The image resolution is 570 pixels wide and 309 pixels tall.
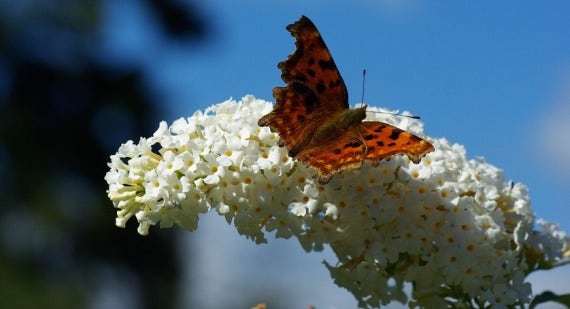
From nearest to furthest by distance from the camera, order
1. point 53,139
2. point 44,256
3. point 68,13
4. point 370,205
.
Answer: point 370,205
point 44,256
point 53,139
point 68,13

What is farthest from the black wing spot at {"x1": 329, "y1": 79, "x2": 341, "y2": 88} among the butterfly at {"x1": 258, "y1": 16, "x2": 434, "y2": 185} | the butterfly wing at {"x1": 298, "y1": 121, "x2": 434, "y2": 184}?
the butterfly wing at {"x1": 298, "y1": 121, "x2": 434, "y2": 184}

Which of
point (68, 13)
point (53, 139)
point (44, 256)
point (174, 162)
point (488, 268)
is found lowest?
point (488, 268)

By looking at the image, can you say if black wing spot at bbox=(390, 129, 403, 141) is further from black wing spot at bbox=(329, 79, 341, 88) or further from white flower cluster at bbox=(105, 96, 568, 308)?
black wing spot at bbox=(329, 79, 341, 88)

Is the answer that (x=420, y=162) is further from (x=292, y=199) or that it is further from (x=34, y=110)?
(x=34, y=110)

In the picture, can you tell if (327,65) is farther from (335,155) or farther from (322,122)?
(335,155)

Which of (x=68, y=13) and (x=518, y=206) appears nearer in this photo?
(x=518, y=206)

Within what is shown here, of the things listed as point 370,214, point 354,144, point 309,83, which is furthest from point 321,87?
point 370,214

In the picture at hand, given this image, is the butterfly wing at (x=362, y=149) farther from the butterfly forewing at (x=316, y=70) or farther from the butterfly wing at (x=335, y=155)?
the butterfly forewing at (x=316, y=70)

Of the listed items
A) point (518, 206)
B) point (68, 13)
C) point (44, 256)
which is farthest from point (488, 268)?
point (68, 13)
